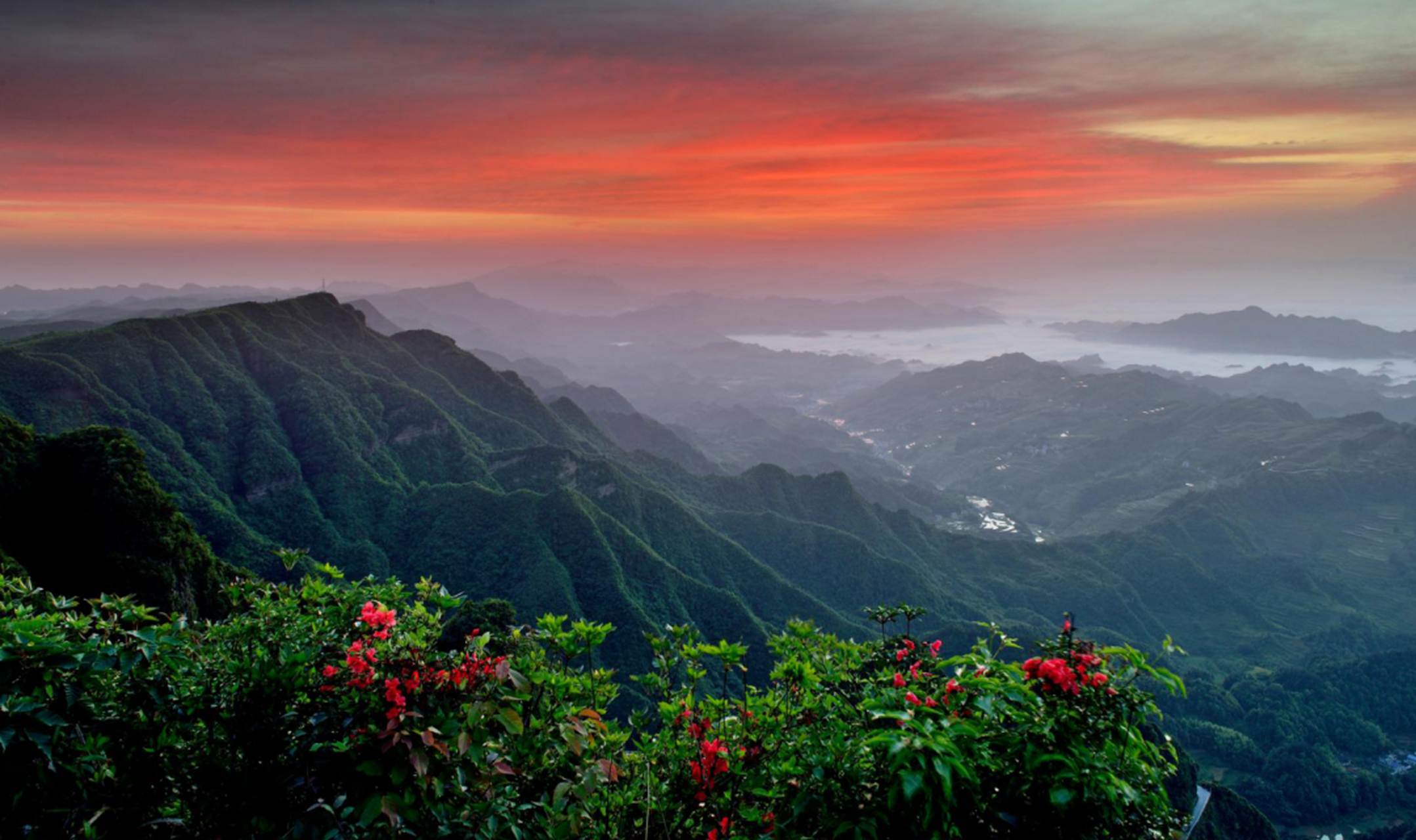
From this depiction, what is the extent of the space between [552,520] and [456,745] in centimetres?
7126

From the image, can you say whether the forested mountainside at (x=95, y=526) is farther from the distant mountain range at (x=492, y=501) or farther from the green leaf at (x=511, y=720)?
the green leaf at (x=511, y=720)

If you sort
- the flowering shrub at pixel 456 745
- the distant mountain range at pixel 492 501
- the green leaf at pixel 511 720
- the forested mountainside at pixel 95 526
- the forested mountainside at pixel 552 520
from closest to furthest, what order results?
the flowering shrub at pixel 456 745
the green leaf at pixel 511 720
the forested mountainside at pixel 95 526
the distant mountain range at pixel 492 501
the forested mountainside at pixel 552 520

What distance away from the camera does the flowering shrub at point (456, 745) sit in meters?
5.36

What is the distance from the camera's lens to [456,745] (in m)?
5.57

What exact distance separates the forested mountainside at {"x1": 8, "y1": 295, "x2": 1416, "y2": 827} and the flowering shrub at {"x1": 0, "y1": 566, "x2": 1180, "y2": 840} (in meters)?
37.7

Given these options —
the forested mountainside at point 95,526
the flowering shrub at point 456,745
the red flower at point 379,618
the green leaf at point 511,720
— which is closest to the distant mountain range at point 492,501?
the forested mountainside at point 95,526

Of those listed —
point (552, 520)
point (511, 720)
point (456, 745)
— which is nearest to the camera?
point (456, 745)

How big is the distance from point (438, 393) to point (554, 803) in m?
113

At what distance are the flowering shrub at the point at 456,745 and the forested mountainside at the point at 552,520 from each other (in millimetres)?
37698

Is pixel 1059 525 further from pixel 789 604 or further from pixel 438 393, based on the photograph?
pixel 438 393

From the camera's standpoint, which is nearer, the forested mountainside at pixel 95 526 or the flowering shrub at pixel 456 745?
the flowering shrub at pixel 456 745

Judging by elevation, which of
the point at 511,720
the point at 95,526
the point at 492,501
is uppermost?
the point at 511,720

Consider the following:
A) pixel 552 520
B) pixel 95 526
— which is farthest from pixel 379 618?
pixel 552 520

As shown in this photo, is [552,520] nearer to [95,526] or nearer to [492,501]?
[492,501]
